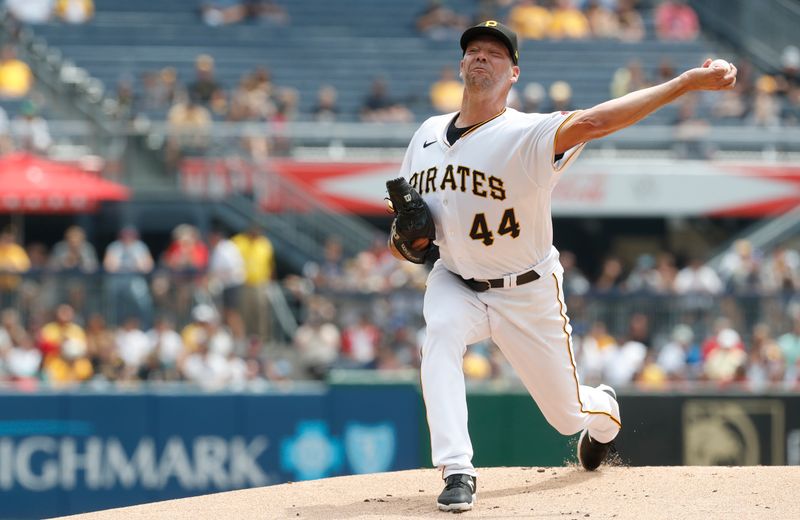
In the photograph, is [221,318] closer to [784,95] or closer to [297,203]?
[297,203]

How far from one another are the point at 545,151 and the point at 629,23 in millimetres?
17318

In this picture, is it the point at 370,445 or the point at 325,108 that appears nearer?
the point at 370,445

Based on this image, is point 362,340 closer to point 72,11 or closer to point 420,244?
point 420,244

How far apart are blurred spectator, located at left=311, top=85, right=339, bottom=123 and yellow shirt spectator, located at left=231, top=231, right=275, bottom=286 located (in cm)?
390

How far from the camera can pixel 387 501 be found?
6578 millimetres

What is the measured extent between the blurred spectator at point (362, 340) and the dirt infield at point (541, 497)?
657 centimetres

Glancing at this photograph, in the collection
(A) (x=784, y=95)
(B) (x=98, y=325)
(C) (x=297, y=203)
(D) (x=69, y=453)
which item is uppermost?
(A) (x=784, y=95)

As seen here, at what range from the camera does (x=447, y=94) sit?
795 inches

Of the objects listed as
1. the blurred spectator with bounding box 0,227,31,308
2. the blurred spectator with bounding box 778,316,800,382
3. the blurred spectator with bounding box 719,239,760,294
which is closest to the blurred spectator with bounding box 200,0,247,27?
the blurred spectator with bounding box 0,227,31,308

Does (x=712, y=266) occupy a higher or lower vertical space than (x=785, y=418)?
higher

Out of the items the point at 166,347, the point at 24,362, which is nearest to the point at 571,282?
the point at 166,347

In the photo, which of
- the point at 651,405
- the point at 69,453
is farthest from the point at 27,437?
the point at 651,405

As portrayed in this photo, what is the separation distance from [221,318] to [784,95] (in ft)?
34.9

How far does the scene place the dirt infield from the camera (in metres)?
6.11
